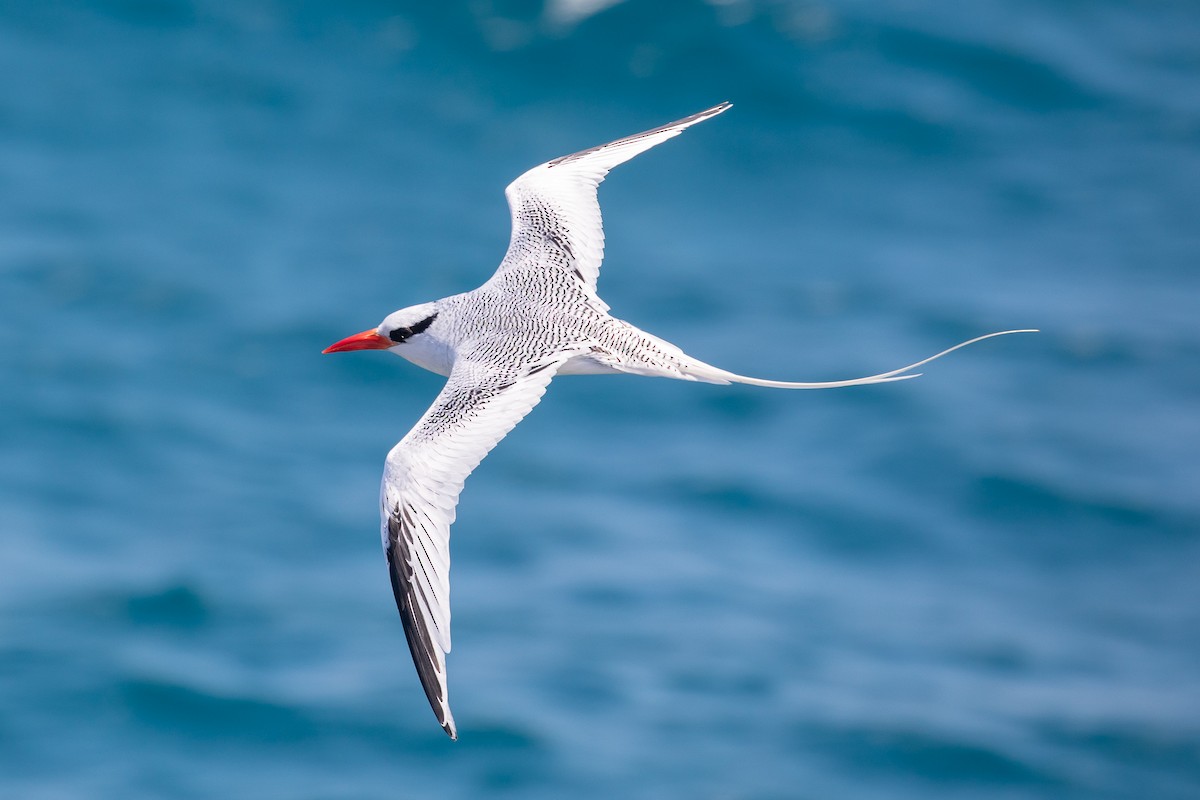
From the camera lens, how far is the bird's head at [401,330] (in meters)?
11.0

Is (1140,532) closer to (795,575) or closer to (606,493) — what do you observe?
(795,575)

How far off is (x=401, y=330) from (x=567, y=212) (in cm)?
184

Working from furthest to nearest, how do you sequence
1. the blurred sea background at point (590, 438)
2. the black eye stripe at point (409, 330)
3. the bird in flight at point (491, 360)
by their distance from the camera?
1. the blurred sea background at point (590, 438)
2. the black eye stripe at point (409, 330)
3. the bird in flight at point (491, 360)

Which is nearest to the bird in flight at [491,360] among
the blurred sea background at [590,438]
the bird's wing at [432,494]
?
the bird's wing at [432,494]

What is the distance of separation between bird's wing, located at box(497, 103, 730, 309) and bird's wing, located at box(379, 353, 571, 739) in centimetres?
170

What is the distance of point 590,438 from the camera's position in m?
31.2

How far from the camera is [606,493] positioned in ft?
100

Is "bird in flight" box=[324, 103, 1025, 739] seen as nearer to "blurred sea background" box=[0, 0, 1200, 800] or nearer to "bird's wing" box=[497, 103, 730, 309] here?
"bird's wing" box=[497, 103, 730, 309]

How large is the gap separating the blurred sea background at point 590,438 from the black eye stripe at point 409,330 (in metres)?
15.7

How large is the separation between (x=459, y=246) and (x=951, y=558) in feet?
38.2

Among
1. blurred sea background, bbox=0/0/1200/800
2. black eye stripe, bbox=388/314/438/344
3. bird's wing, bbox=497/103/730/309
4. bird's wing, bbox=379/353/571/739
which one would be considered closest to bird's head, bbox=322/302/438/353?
black eye stripe, bbox=388/314/438/344

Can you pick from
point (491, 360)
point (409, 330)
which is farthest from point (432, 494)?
A: point (409, 330)

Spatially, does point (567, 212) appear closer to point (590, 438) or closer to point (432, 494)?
point (432, 494)

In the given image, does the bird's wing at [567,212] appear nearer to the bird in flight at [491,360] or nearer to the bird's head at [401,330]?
the bird in flight at [491,360]
